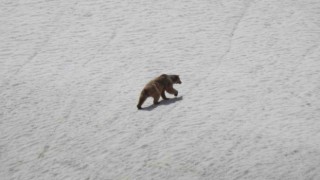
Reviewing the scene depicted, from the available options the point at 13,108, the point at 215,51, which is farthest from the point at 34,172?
the point at 215,51

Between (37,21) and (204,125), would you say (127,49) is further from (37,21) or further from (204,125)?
(204,125)

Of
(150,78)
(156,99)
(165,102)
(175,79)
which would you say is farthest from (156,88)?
(150,78)

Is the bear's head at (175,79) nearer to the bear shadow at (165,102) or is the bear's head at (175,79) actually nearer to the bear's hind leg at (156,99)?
the bear shadow at (165,102)

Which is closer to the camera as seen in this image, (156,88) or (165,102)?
(156,88)

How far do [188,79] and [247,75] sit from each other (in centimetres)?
178

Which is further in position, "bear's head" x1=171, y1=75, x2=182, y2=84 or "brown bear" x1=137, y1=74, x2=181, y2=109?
"bear's head" x1=171, y1=75, x2=182, y2=84

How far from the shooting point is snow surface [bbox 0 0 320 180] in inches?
372

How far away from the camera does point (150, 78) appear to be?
13.4 m

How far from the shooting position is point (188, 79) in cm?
1331

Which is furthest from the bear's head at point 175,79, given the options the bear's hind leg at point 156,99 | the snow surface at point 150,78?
the bear's hind leg at point 156,99

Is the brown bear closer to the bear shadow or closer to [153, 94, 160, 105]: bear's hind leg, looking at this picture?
[153, 94, 160, 105]: bear's hind leg

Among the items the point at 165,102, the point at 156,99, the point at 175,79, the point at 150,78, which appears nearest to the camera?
the point at 156,99

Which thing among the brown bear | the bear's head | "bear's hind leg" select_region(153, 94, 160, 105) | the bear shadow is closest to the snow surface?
the bear shadow

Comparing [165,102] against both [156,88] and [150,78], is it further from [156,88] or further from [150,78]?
[150,78]
